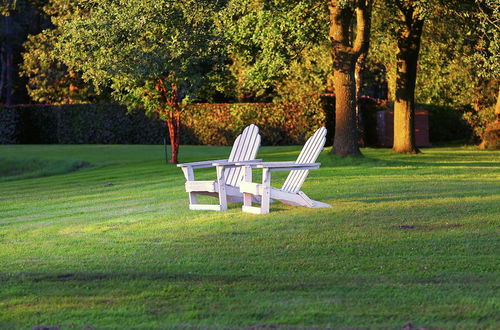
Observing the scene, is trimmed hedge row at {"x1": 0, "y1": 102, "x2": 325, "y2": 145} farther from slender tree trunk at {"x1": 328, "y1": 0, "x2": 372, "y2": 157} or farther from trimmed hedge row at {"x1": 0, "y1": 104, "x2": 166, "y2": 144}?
slender tree trunk at {"x1": 328, "y1": 0, "x2": 372, "y2": 157}

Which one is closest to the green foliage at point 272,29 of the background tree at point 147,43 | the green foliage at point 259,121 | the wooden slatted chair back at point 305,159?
the background tree at point 147,43

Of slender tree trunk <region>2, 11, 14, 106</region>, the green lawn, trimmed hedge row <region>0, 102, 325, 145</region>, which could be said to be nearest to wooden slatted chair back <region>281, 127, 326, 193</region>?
the green lawn

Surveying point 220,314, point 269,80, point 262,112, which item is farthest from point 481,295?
point 262,112

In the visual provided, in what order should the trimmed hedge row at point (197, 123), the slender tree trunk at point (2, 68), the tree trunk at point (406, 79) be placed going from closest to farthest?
1. the tree trunk at point (406, 79)
2. the trimmed hedge row at point (197, 123)
3. the slender tree trunk at point (2, 68)

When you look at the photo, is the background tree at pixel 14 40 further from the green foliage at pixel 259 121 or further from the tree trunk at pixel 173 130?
the tree trunk at pixel 173 130

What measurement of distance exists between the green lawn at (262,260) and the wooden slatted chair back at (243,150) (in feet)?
2.20

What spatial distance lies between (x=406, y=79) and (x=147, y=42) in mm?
→ 8002

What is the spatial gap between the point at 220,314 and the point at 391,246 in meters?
2.89

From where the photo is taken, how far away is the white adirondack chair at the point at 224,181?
1102 cm

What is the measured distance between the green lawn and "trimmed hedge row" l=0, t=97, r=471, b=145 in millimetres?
17528

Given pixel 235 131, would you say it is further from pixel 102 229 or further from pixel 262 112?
pixel 102 229

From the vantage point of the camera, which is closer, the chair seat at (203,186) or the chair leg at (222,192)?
the chair leg at (222,192)

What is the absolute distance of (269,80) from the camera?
66.1 ft

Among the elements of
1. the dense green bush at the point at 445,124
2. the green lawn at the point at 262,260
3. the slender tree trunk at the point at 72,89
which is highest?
the slender tree trunk at the point at 72,89
